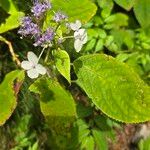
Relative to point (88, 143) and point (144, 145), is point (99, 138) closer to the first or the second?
point (88, 143)

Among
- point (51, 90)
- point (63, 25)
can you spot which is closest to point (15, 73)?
point (51, 90)

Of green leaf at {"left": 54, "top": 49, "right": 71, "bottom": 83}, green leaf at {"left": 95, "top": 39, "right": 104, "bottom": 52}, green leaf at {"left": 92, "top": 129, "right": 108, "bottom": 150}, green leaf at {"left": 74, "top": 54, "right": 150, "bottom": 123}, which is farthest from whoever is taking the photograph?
green leaf at {"left": 95, "top": 39, "right": 104, "bottom": 52}

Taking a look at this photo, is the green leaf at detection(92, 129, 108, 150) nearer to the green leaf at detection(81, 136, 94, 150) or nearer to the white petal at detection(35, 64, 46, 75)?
the green leaf at detection(81, 136, 94, 150)

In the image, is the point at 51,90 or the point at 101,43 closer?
Result: the point at 51,90

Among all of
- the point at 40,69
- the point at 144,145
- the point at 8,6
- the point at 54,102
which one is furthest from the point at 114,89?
the point at 8,6

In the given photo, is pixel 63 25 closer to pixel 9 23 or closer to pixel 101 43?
pixel 9 23

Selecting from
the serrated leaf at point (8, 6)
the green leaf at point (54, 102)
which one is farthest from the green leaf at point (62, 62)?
the serrated leaf at point (8, 6)

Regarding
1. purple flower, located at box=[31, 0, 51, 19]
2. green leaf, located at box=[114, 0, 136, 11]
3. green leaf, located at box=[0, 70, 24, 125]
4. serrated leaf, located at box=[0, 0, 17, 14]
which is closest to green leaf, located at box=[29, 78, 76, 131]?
green leaf, located at box=[0, 70, 24, 125]
